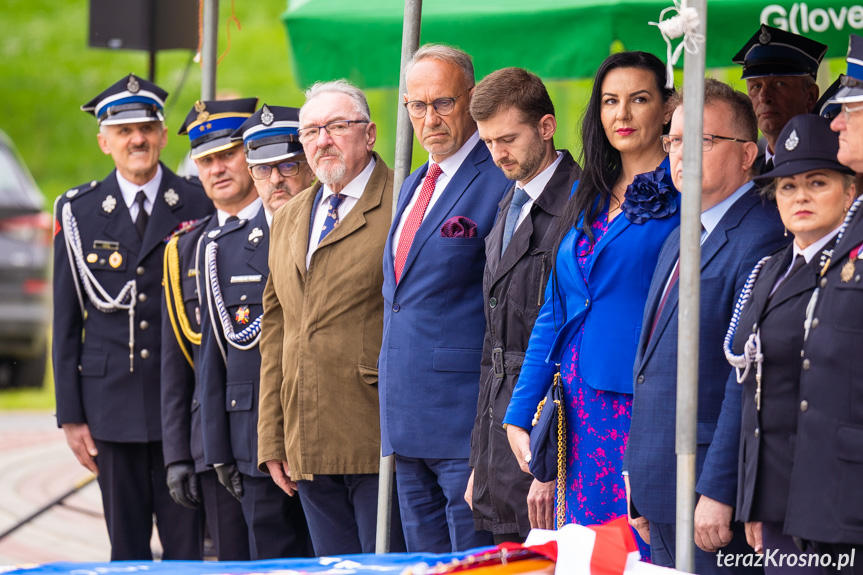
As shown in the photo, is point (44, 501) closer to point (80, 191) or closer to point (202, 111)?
point (80, 191)

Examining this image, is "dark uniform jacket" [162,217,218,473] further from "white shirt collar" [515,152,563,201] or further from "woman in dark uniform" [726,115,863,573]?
"woman in dark uniform" [726,115,863,573]

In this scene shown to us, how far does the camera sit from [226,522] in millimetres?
4887

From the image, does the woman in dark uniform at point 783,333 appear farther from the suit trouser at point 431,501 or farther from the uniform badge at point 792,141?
the suit trouser at point 431,501

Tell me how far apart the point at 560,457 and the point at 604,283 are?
49cm

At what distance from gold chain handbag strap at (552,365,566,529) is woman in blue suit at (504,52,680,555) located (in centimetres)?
2

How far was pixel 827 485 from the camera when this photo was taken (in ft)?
8.75

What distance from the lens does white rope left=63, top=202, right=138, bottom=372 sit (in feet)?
17.3

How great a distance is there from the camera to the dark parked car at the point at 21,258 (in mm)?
10938

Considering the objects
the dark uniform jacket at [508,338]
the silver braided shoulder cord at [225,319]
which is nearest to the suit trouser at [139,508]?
the silver braided shoulder cord at [225,319]

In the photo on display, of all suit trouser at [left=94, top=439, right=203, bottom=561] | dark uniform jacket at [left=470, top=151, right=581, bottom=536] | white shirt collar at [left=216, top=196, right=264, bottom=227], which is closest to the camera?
dark uniform jacket at [left=470, top=151, right=581, bottom=536]

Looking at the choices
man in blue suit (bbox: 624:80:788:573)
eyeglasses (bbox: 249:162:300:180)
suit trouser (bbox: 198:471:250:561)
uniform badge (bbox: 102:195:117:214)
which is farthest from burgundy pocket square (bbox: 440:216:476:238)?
uniform badge (bbox: 102:195:117:214)

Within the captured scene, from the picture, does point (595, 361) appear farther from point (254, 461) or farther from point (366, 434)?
point (254, 461)

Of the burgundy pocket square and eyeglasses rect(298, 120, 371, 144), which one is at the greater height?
eyeglasses rect(298, 120, 371, 144)

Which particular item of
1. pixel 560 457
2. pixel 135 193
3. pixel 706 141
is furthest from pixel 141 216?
pixel 706 141
